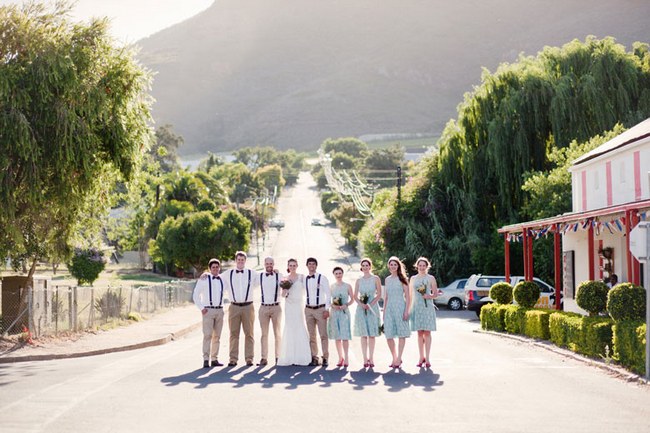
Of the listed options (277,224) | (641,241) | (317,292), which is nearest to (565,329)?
(641,241)

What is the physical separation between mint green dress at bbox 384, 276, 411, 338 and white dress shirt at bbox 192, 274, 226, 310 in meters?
3.08

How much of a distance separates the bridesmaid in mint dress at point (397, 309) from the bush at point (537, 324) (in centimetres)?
770

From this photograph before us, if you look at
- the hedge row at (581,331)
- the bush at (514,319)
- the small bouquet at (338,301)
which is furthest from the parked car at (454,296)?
the small bouquet at (338,301)

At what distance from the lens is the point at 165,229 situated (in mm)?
64250

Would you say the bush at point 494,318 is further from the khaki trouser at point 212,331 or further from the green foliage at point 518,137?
the green foliage at point 518,137

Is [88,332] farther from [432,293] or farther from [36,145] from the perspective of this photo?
[432,293]

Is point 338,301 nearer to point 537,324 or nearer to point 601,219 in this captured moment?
point 537,324

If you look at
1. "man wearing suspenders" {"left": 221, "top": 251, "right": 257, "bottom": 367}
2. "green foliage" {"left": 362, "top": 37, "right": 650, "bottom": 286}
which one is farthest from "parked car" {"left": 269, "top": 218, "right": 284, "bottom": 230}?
"man wearing suspenders" {"left": 221, "top": 251, "right": 257, "bottom": 367}

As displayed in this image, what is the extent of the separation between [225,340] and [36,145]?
723cm

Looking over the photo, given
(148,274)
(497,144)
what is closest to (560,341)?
(497,144)

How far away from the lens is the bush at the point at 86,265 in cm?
4084

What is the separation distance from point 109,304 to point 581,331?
16.9 metres

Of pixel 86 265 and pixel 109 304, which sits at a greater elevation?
pixel 86 265

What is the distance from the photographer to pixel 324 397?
1205cm
